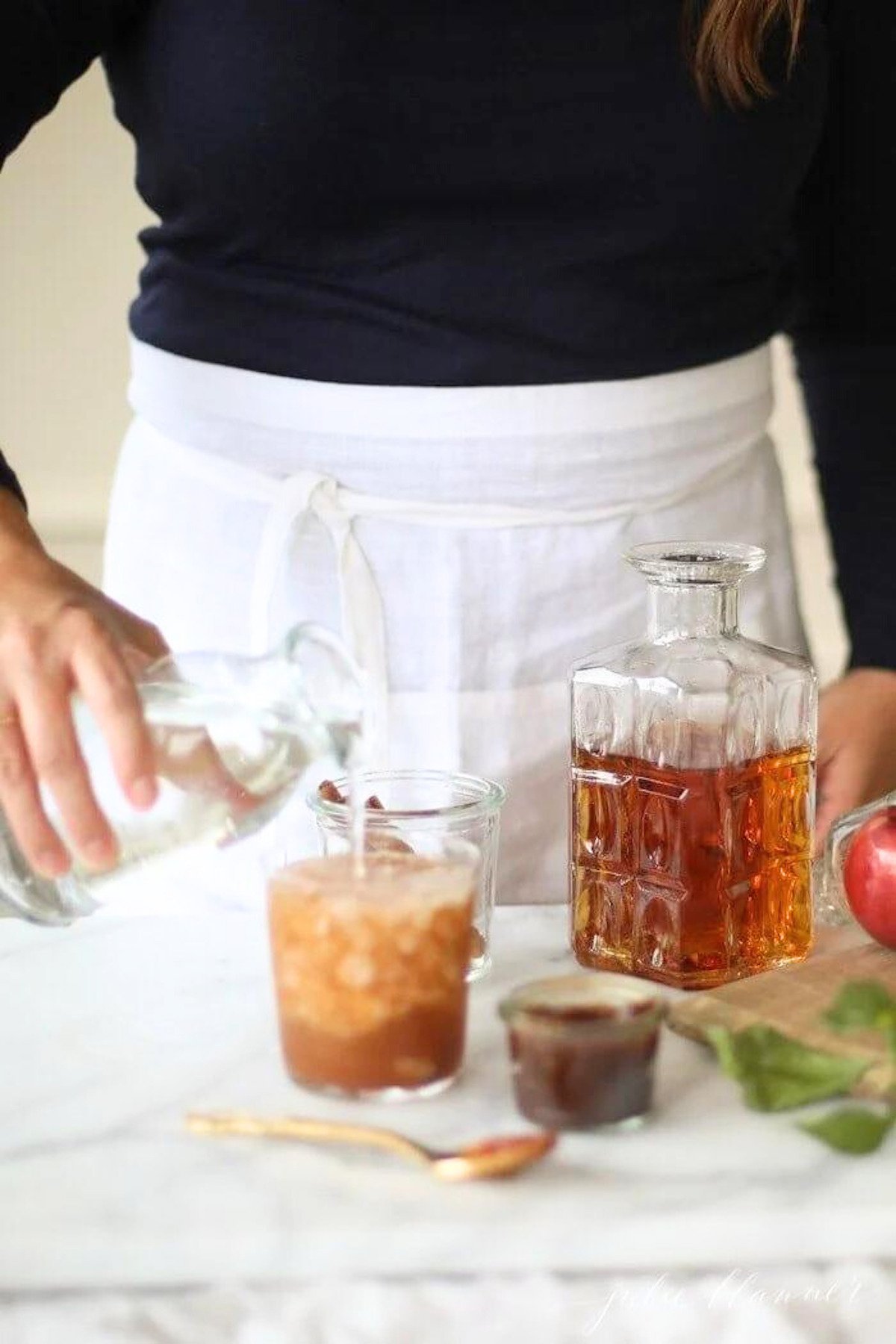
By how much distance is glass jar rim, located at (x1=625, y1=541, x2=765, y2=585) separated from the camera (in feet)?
3.11

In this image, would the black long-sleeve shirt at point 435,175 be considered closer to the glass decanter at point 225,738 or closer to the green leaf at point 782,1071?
the glass decanter at point 225,738

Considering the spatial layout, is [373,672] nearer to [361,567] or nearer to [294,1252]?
[361,567]

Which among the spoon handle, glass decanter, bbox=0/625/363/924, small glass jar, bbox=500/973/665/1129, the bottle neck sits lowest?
the spoon handle

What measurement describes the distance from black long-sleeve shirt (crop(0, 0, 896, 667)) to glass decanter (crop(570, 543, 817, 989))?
0.80ft

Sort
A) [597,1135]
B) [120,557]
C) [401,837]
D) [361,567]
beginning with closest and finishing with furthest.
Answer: [597,1135], [401,837], [361,567], [120,557]

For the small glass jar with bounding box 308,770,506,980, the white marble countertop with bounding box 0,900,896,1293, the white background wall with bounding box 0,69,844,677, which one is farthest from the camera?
the white background wall with bounding box 0,69,844,677

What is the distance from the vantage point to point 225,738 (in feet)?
2.69

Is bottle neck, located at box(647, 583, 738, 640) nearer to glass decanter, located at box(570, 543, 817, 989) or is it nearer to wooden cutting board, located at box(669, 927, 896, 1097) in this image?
glass decanter, located at box(570, 543, 817, 989)

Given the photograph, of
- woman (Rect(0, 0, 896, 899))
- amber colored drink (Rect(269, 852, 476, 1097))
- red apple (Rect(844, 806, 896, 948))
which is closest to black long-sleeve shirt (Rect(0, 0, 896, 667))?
woman (Rect(0, 0, 896, 899))

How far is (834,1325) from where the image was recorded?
2.17ft

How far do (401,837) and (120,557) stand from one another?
18.7 inches

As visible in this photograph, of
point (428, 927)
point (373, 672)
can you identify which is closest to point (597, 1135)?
point (428, 927)

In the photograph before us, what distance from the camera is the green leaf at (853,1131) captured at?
737mm

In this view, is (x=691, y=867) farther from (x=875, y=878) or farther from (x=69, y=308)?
(x=69, y=308)
